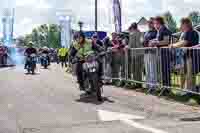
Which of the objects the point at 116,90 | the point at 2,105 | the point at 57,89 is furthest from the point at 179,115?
the point at 57,89

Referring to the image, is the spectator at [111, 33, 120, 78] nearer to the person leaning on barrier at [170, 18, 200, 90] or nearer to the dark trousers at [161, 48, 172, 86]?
the dark trousers at [161, 48, 172, 86]

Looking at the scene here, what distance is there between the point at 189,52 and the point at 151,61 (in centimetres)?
197

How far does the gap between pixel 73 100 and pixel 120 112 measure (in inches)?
94.1

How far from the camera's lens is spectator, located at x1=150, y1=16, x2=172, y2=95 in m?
13.8

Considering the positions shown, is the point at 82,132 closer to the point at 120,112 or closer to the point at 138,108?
the point at 120,112

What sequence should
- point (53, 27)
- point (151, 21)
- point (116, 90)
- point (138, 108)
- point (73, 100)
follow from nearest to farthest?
point (138, 108) → point (73, 100) → point (151, 21) → point (116, 90) → point (53, 27)

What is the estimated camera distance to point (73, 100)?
1364cm

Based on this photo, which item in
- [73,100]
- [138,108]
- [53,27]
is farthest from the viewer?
[53,27]

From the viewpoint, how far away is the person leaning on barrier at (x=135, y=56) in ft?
51.5

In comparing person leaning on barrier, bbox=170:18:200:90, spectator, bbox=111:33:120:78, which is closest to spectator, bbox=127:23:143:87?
spectator, bbox=111:33:120:78

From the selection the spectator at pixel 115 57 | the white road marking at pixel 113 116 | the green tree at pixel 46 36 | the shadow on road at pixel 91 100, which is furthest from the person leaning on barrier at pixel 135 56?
the green tree at pixel 46 36

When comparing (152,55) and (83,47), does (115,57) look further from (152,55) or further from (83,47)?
(83,47)

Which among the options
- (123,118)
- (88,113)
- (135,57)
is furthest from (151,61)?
(123,118)

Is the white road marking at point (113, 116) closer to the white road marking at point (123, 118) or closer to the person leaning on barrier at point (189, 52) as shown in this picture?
the white road marking at point (123, 118)
